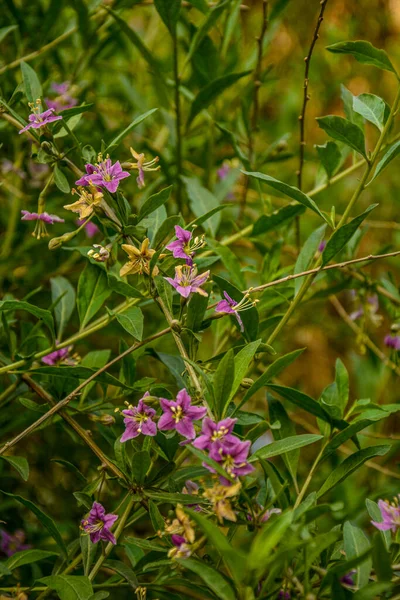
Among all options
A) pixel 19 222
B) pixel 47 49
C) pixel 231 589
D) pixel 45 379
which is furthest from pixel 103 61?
pixel 231 589

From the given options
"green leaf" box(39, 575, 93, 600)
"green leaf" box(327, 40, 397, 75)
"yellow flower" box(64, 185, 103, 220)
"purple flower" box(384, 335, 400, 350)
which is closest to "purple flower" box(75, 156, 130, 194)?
"yellow flower" box(64, 185, 103, 220)

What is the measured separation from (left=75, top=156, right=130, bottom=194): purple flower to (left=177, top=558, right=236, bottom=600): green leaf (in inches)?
12.0

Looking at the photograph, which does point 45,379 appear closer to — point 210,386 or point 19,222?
point 210,386

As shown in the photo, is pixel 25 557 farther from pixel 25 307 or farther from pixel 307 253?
pixel 307 253

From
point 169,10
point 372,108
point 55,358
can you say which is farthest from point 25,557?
point 169,10

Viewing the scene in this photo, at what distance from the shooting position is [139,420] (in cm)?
55

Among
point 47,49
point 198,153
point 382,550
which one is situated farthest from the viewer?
point 198,153

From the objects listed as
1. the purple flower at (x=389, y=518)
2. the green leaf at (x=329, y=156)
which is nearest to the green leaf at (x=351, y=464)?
the purple flower at (x=389, y=518)

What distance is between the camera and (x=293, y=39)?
1.92 meters

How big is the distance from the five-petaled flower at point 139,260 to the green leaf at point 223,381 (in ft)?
0.39

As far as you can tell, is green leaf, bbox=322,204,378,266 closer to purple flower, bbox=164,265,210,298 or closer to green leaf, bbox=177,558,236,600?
purple flower, bbox=164,265,210,298

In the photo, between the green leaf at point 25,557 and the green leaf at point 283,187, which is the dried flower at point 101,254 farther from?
the green leaf at point 25,557

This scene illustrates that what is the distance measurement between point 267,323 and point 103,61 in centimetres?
72

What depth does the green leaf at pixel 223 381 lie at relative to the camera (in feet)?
1.67
